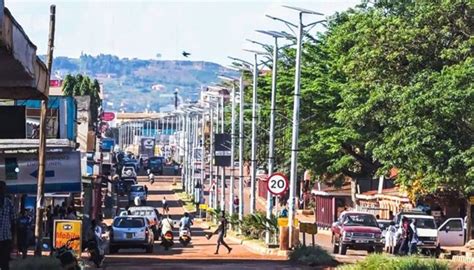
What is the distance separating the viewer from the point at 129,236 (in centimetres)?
4969

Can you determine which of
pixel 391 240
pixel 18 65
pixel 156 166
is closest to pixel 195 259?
pixel 391 240

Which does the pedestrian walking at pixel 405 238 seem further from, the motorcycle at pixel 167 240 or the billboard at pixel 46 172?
the billboard at pixel 46 172

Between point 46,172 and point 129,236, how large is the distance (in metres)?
8.42

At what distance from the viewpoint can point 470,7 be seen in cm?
4916

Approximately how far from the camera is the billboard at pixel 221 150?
244ft

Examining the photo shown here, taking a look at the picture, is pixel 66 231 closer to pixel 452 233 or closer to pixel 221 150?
pixel 452 233

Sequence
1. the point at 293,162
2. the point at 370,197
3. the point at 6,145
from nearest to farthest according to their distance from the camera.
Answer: the point at 6,145 → the point at 293,162 → the point at 370,197

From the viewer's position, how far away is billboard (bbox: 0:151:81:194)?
41859mm

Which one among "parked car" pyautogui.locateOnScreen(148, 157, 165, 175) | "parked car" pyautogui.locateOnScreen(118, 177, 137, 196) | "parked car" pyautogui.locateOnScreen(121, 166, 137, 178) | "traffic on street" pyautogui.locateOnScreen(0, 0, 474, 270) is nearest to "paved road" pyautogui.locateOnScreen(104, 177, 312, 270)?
"traffic on street" pyautogui.locateOnScreen(0, 0, 474, 270)

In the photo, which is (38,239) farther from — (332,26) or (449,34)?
(332,26)

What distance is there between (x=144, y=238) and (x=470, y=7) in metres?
15.6

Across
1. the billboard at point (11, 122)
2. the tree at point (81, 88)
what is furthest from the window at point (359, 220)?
the tree at point (81, 88)

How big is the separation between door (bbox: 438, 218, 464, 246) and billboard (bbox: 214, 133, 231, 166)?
19.5 meters

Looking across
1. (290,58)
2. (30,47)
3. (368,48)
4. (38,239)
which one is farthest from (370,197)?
(30,47)
